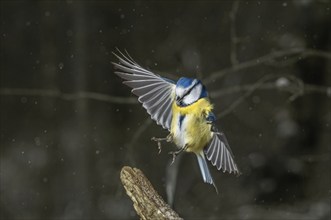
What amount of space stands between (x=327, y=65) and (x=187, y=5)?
85 cm

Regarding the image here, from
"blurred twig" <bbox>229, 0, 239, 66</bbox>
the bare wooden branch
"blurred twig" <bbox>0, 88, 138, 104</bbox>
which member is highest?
Answer: "blurred twig" <bbox>0, 88, 138, 104</bbox>

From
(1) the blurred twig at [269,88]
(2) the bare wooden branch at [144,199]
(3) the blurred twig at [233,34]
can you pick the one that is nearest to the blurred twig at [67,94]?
(1) the blurred twig at [269,88]

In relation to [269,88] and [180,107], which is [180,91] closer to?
[180,107]

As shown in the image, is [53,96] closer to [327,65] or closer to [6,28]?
[6,28]

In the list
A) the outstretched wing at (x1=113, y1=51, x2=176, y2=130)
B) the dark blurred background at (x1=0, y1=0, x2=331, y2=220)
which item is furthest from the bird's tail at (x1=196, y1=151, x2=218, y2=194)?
the dark blurred background at (x1=0, y1=0, x2=331, y2=220)

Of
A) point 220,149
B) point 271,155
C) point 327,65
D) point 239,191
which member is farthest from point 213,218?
Result: point 220,149

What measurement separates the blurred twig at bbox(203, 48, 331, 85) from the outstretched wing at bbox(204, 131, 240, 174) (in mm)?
1779

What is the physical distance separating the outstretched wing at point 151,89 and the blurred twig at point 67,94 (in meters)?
1.82

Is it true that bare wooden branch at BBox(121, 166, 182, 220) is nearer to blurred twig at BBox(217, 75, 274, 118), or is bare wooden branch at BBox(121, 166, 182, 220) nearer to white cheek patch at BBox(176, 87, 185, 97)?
white cheek patch at BBox(176, 87, 185, 97)

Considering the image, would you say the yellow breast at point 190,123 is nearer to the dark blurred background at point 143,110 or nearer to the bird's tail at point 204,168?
the bird's tail at point 204,168

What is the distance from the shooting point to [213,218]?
4.35m

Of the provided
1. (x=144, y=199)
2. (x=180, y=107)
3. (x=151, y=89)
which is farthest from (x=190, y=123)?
(x=144, y=199)

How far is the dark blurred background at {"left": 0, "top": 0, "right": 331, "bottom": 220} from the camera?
4.11m

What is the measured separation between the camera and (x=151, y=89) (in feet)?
7.45
